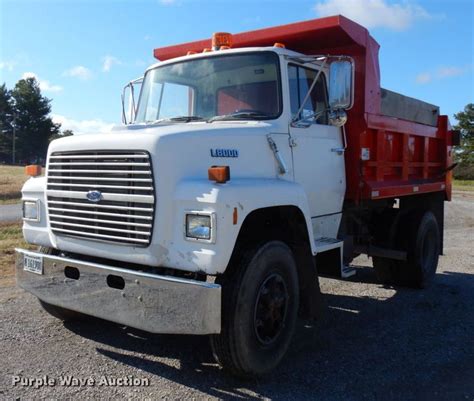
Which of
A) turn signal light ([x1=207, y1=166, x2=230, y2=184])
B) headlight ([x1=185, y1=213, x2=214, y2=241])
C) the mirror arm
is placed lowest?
headlight ([x1=185, y1=213, x2=214, y2=241])

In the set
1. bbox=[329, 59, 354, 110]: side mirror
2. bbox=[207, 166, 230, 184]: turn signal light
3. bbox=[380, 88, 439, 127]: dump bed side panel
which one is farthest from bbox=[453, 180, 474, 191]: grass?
bbox=[207, 166, 230, 184]: turn signal light

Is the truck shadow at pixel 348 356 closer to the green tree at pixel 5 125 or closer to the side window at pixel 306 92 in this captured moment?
the side window at pixel 306 92

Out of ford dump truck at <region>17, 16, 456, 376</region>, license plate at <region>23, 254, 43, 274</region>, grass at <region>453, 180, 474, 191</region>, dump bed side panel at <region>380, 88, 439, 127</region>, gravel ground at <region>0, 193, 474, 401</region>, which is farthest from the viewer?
grass at <region>453, 180, 474, 191</region>

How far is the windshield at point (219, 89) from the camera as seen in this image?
4625 millimetres

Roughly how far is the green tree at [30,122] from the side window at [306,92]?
65.1 metres

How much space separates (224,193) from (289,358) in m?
1.78

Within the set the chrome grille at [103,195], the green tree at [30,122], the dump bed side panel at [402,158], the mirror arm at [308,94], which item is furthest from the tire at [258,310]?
the green tree at [30,122]

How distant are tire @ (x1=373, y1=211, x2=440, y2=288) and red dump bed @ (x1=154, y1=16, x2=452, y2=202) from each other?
28.0 inches

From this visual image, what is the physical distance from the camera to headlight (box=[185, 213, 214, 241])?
11.3ft

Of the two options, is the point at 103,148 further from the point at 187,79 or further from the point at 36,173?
the point at 187,79

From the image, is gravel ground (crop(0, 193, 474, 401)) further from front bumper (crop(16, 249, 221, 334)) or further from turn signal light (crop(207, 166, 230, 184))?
turn signal light (crop(207, 166, 230, 184))

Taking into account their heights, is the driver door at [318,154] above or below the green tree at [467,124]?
below

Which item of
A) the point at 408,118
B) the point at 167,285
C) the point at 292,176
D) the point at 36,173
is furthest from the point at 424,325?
the point at 36,173

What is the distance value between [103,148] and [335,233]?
9.16 ft
